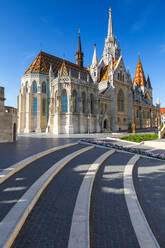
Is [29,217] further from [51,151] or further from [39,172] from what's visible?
[51,151]

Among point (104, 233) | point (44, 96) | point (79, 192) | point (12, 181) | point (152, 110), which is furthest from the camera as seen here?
Answer: point (152, 110)

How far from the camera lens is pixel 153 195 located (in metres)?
3.54

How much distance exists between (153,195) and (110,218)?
1727 mm

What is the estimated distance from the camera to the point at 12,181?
12.1 feet

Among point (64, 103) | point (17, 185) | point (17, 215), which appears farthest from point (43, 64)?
point (17, 215)

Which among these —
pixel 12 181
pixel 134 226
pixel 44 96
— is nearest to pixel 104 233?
pixel 134 226

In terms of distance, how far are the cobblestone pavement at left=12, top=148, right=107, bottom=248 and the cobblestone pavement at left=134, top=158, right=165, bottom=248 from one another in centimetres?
161

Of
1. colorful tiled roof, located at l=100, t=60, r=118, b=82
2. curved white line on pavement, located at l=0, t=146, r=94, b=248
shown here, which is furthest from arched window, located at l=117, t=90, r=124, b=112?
curved white line on pavement, located at l=0, t=146, r=94, b=248

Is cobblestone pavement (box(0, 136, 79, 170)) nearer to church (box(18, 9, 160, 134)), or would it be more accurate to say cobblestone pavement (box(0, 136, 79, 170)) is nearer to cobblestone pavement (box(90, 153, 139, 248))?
cobblestone pavement (box(90, 153, 139, 248))

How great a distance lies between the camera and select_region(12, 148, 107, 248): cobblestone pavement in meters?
1.90


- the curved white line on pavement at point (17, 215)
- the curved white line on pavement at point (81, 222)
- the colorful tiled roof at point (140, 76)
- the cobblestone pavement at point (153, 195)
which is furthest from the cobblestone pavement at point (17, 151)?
the colorful tiled roof at point (140, 76)

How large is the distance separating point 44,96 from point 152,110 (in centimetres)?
4645

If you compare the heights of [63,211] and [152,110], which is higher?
[152,110]

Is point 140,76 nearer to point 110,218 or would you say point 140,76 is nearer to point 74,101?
point 74,101
